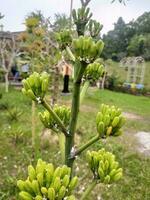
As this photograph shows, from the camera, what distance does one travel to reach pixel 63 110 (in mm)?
1863

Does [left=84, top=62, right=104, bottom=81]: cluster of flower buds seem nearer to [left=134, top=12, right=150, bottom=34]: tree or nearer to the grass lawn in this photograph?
the grass lawn

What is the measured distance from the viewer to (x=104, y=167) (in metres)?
1.63

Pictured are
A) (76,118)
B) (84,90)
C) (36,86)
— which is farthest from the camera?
(84,90)

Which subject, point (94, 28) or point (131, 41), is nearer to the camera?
point (94, 28)

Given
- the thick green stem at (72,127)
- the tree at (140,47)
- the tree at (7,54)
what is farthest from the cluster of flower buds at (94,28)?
the tree at (140,47)

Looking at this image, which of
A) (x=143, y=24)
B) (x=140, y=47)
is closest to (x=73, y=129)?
(x=140, y=47)

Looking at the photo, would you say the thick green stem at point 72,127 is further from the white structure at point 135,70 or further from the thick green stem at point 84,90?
the white structure at point 135,70

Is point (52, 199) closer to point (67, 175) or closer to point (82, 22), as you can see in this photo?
point (67, 175)

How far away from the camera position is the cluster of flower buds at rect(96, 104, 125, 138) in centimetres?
160

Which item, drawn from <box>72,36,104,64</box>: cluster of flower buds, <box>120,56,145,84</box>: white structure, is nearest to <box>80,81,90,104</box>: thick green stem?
<box>72,36,104,64</box>: cluster of flower buds

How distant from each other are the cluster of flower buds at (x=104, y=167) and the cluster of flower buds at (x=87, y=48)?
0.45 meters

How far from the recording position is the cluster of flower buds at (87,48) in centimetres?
142

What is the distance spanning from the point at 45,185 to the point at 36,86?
1.34ft

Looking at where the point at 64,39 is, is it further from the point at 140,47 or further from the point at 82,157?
the point at 140,47
